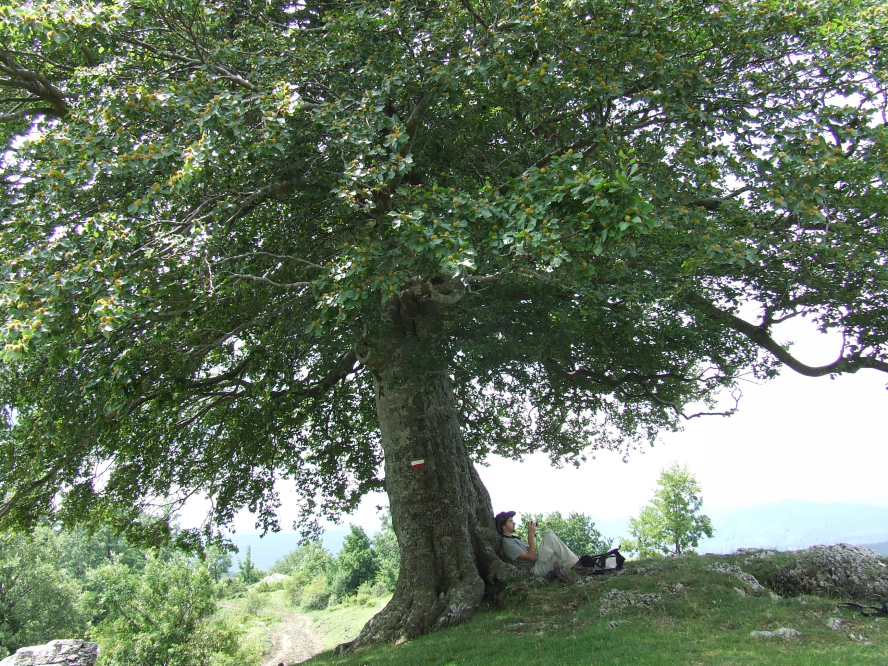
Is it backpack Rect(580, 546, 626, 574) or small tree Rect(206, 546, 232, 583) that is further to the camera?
small tree Rect(206, 546, 232, 583)

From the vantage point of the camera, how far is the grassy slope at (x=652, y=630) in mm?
5699

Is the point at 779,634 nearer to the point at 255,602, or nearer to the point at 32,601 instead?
the point at 32,601

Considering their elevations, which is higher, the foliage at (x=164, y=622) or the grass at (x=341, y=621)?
the foliage at (x=164, y=622)

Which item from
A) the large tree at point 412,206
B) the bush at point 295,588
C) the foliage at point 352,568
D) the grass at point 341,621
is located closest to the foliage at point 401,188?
the large tree at point 412,206

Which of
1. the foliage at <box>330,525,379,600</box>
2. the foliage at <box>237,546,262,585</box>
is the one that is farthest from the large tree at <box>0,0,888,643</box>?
the foliage at <box>237,546,262,585</box>

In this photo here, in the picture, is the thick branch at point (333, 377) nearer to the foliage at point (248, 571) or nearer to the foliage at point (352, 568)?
the foliage at point (352, 568)

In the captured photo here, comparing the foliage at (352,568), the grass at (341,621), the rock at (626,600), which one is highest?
the rock at (626,600)

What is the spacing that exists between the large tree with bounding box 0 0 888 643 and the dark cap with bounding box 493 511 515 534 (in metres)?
0.29

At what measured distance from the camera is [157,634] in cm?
2052

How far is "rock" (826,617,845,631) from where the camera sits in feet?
21.0

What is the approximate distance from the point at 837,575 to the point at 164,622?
2142 centimetres

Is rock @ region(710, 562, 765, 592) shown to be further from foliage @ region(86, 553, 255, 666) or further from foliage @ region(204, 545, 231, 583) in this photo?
foliage @ region(86, 553, 255, 666)

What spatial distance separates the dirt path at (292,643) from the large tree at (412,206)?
15.0 m

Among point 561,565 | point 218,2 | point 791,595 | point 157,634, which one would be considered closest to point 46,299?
point 218,2
